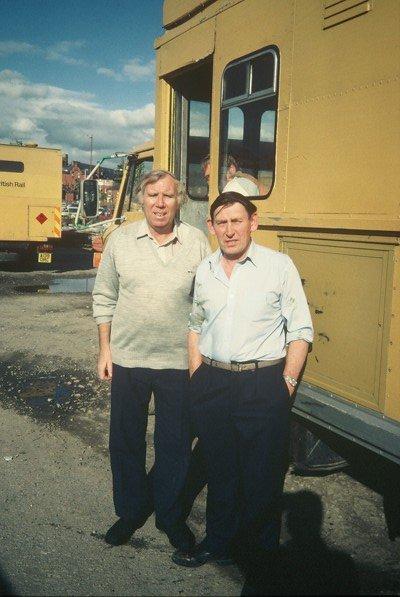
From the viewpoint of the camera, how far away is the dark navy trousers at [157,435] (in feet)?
9.29

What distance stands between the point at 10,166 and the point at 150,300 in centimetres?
1166

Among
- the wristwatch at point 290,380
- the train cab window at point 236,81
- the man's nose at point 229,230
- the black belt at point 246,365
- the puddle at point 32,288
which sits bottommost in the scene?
the puddle at point 32,288

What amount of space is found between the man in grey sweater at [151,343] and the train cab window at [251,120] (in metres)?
1.04

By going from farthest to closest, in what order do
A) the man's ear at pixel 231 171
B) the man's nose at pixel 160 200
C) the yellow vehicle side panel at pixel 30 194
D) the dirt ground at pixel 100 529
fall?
the yellow vehicle side panel at pixel 30 194 < the man's ear at pixel 231 171 < the man's nose at pixel 160 200 < the dirt ground at pixel 100 529

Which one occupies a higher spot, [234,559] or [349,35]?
[349,35]

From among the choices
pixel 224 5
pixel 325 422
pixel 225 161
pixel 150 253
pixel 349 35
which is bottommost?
pixel 325 422

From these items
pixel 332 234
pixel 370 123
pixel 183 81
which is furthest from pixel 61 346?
pixel 370 123

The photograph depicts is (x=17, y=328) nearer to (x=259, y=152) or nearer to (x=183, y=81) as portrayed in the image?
(x=183, y=81)

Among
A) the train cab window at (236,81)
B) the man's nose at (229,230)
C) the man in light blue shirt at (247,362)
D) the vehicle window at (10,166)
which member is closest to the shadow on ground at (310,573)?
the man in light blue shirt at (247,362)

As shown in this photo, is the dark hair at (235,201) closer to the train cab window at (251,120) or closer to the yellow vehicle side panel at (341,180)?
the yellow vehicle side panel at (341,180)

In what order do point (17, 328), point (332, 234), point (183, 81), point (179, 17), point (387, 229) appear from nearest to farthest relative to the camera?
point (387, 229)
point (332, 234)
point (179, 17)
point (183, 81)
point (17, 328)

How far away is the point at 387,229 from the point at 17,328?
6.50m

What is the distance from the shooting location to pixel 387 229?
2.68 metres

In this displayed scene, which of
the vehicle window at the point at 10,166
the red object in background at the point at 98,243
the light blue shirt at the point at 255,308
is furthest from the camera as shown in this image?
the vehicle window at the point at 10,166
